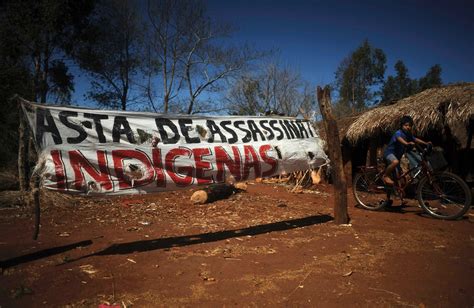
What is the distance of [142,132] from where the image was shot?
14.5 feet

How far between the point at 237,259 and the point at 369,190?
4035 mm

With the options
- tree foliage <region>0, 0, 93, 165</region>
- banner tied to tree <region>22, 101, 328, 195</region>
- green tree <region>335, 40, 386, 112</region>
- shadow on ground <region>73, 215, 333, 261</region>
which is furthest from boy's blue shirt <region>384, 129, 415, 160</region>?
green tree <region>335, 40, 386, 112</region>

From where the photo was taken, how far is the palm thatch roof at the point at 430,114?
24.6 ft

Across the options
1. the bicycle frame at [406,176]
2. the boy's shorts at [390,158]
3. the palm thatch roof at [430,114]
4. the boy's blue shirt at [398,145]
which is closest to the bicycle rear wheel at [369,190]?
the bicycle frame at [406,176]

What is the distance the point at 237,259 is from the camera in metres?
3.98

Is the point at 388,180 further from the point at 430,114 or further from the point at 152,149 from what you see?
the point at 152,149

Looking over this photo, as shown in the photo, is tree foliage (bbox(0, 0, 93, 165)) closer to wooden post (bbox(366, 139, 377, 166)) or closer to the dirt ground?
the dirt ground

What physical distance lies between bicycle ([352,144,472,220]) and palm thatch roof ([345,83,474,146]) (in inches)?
93.1

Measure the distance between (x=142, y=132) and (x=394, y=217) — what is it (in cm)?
514

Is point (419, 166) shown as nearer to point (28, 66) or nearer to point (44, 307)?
point (44, 307)

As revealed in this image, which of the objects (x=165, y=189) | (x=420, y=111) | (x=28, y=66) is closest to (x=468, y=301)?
(x=165, y=189)

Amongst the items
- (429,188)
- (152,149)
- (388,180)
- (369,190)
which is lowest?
(369,190)

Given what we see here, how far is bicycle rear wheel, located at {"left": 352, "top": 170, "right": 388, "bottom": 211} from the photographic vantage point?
6.60 m

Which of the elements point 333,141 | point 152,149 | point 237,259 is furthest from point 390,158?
point 152,149
